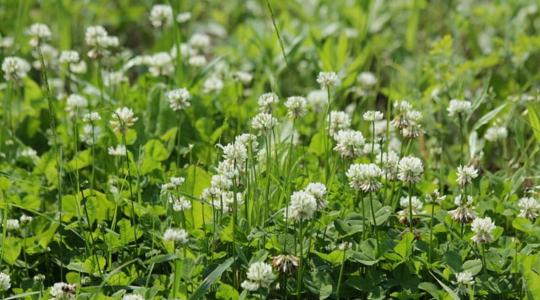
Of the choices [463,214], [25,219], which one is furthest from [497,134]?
[25,219]

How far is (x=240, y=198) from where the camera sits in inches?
96.2

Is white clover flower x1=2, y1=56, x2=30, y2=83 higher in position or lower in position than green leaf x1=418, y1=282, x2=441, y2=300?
higher

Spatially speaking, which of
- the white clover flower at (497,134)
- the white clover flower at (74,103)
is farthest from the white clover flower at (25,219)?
the white clover flower at (497,134)

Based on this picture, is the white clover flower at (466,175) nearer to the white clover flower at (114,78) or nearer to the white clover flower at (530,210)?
the white clover flower at (530,210)

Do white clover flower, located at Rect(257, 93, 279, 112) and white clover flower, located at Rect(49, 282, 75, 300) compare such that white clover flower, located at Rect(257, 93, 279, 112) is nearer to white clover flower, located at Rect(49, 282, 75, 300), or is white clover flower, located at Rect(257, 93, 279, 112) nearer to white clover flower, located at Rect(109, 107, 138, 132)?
white clover flower, located at Rect(109, 107, 138, 132)

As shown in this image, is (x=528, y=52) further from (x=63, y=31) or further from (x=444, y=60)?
(x=63, y=31)

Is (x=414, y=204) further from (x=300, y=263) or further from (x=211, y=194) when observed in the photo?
(x=211, y=194)

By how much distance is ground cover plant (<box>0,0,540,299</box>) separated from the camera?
2.31m

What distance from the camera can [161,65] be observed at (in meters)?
3.54

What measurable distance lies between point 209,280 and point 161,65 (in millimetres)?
1534

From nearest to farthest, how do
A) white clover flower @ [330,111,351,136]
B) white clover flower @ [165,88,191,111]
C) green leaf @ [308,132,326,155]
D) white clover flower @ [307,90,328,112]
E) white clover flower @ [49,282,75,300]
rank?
white clover flower @ [49,282,75,300] < white clover flower @ [330,111,351,136] < white clover flower @ [165,88,191,111] < green leaf @ [308,132,326,155] < white clover flower @ [307,90,328,112]

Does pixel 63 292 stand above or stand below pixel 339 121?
below

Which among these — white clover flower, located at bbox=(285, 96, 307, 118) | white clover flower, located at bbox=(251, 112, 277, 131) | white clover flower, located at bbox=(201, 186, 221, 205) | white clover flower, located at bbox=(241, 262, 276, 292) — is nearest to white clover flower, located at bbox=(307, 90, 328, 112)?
white clover flower, located at bbox=(285, 96, 307, 118)

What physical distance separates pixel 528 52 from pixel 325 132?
1.55 metres
